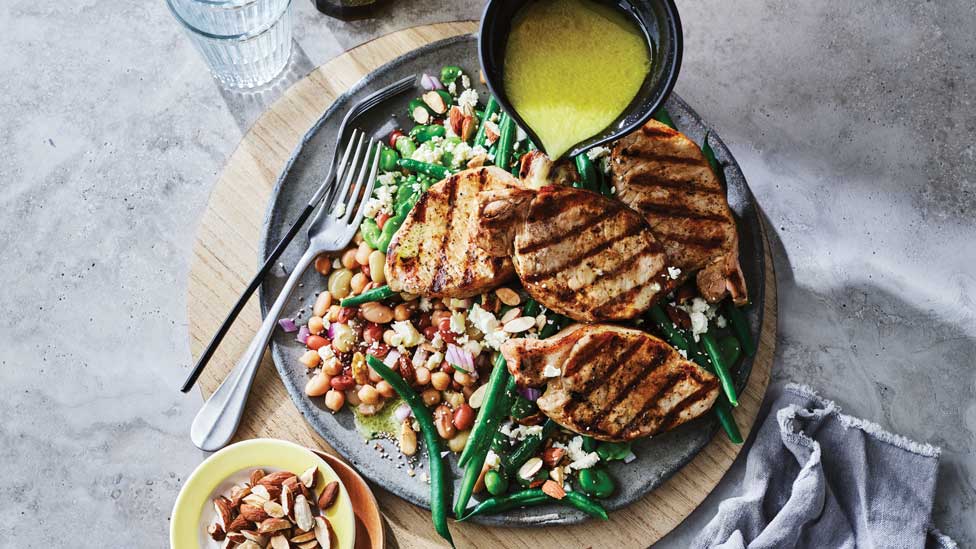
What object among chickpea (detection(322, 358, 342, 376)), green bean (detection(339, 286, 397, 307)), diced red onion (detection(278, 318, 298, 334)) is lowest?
chickpea (detection(322, 358, 342, 376))

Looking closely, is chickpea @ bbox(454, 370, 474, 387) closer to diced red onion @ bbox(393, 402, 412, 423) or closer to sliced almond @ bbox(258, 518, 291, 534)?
diced red onion @ bbox(393, 402, 412, 423)

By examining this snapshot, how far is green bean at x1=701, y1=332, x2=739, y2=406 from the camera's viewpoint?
3.92 metres

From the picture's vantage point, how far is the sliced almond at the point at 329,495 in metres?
3.80

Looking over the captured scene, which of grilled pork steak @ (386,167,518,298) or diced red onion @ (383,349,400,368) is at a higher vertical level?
grilled pork steak @ (386,167,518,298)

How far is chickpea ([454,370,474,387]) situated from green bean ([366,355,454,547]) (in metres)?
0.20

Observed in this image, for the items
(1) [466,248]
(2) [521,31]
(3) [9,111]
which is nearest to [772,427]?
(1) [466,248]

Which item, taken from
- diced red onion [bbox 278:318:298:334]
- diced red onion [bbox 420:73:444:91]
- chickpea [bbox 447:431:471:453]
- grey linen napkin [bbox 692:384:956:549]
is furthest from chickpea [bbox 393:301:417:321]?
grey linen napkin [bbox 692:384:956:549]

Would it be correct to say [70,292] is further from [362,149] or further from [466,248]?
[466,248]

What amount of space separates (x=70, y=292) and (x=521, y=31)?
2.76 metres

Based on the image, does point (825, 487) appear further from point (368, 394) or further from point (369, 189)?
point (369, 189)

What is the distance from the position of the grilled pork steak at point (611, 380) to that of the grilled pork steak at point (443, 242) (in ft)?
1.34

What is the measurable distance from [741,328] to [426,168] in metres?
1.69

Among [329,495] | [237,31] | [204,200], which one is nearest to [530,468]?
[329,495]

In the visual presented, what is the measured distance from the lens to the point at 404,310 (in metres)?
4.07
